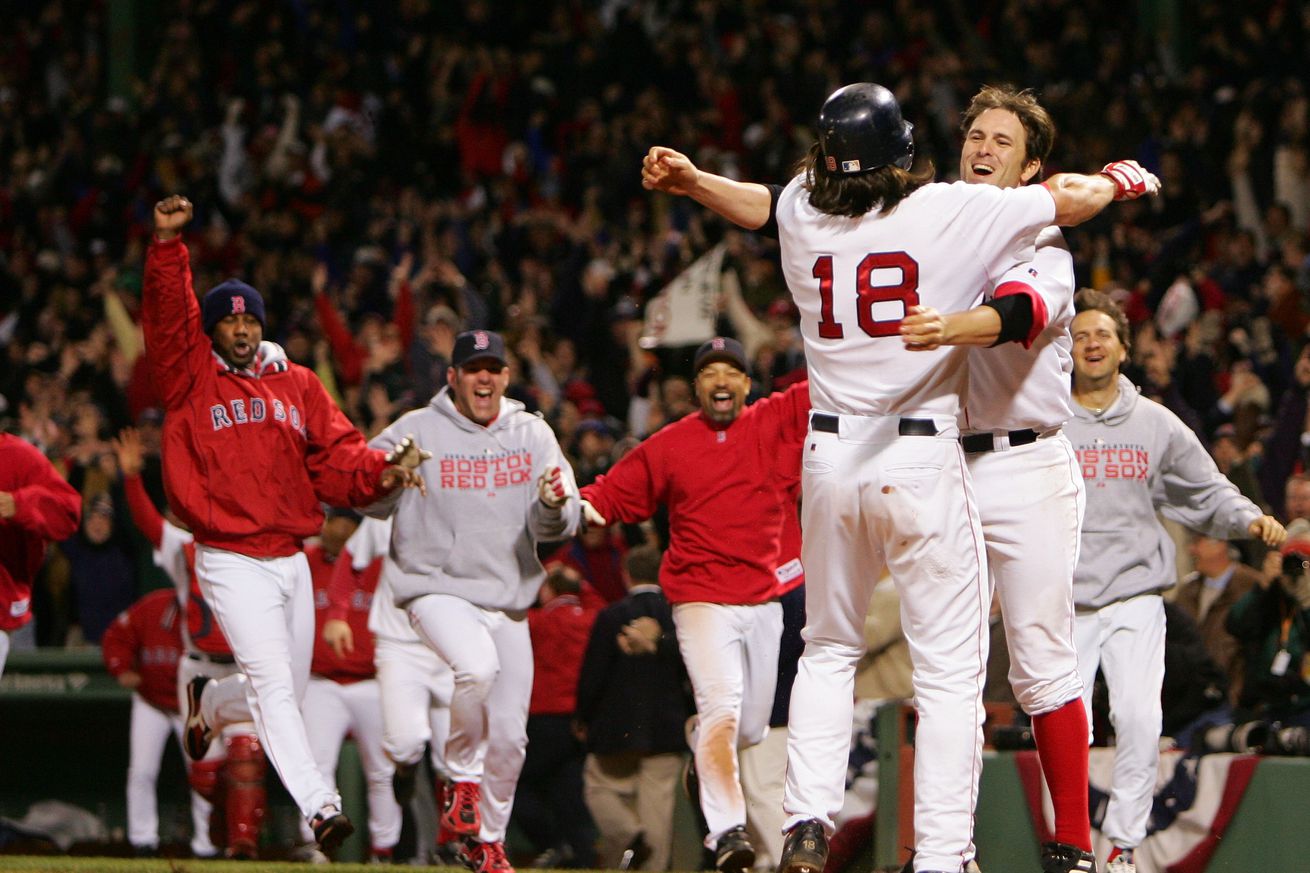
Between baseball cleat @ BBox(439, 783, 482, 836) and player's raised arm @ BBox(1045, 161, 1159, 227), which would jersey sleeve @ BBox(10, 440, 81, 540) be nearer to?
baseball cleat @ BBox(439, 783, 482, 836)

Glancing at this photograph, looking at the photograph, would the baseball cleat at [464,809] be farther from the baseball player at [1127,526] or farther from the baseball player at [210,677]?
the baseball player at [1127,526]

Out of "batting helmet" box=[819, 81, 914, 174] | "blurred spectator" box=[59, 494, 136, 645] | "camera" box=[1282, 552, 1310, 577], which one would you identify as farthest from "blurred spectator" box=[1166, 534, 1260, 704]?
"blurred spectator" box=[59, 494, 136, 645]

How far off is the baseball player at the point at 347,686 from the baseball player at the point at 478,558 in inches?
95.0

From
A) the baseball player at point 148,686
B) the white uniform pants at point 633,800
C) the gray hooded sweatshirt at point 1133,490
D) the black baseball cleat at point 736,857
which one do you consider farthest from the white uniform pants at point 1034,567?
the baseball player at point 148,686

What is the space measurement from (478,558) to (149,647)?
12.4ft

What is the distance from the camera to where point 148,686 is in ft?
35.3

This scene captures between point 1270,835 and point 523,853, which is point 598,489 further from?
point 523,853

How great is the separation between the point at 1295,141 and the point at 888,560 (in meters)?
9.27

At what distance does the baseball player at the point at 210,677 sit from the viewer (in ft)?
27.5

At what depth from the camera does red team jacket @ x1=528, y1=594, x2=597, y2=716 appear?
32.8 feet

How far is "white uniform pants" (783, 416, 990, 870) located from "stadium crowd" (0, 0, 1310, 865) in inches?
162

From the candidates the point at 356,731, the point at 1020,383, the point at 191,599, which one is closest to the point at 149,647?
the point at 356,731

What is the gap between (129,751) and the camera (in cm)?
1191

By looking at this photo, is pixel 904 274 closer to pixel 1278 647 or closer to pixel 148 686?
pixel 1278 647
